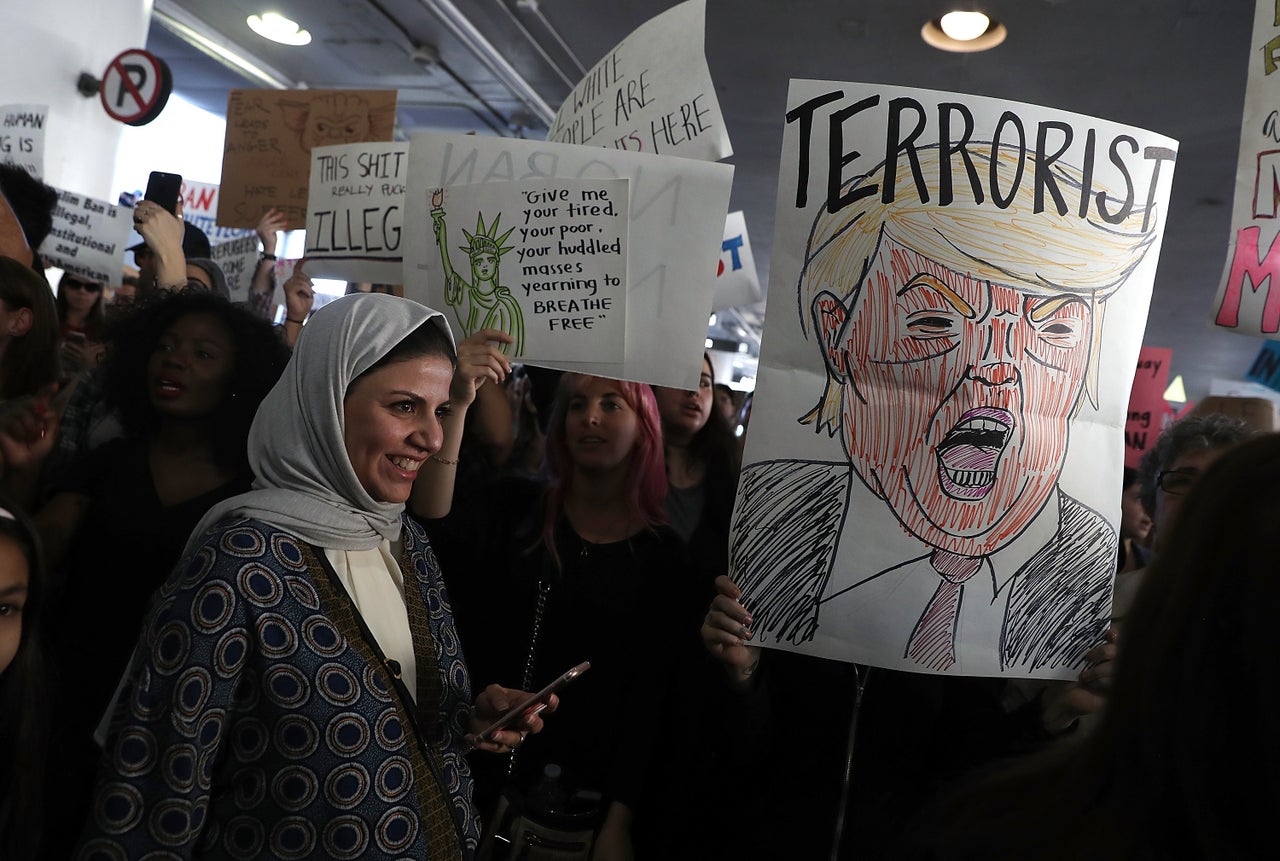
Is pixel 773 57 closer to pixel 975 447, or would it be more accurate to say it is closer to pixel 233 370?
pixel 233 370

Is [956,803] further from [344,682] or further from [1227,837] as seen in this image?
[344,682]

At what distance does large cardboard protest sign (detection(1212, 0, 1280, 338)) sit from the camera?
2.11 m

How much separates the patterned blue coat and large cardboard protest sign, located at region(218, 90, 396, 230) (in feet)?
8.53

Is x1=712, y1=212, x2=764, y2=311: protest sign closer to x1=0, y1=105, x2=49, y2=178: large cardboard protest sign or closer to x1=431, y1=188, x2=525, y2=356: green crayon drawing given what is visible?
x1=431, y1=188, x2=525, y2=356: green crayon drawing

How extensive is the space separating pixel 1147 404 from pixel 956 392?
3789 millimetres

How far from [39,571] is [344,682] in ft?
2.25

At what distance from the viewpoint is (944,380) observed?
1555 mm

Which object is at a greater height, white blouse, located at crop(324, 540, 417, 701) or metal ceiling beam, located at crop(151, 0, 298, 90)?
metal ceiling beam, located at crop(151, 0, 298, 90)

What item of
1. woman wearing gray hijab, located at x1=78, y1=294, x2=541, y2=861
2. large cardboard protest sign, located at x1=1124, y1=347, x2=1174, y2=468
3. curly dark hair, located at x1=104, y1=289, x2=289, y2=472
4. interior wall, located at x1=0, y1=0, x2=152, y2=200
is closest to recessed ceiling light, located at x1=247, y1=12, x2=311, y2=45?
interior wall, located at x1=0, y1=0, x2=152, y2=200

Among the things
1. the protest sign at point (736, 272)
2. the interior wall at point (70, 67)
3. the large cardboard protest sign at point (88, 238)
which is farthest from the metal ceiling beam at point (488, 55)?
the protest sign at point (736, 272)

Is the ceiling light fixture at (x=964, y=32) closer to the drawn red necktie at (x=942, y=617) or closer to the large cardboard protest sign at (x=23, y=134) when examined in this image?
the large cardboard protest sign at (x=23, y=134)

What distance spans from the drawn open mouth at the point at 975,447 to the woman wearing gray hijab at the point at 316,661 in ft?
2.55

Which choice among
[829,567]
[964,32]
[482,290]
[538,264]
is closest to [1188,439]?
[829,567]

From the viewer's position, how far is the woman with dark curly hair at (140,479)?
1855 millimetres
